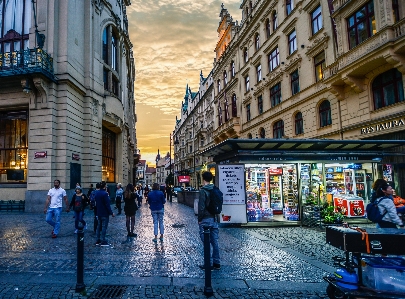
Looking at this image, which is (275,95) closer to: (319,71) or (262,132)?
(262,132)

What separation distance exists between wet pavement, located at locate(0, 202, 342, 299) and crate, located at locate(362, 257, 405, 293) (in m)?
0.87

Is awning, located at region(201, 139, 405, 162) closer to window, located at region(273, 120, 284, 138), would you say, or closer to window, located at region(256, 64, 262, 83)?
window, located at region(273, 120, 284, 138)

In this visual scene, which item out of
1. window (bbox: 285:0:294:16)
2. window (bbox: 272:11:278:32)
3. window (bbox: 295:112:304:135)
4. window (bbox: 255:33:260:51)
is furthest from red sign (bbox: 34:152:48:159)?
window (bbox: 255:33:260:51)

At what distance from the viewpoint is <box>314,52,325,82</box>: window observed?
19.8 meters

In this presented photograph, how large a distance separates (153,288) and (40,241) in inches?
220

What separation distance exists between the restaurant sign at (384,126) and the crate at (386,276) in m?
12.0

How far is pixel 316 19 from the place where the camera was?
2052 cm

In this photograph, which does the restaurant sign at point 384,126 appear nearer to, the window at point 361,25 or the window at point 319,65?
the window at point 361,25

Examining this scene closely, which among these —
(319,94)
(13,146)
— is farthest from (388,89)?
(13,146)

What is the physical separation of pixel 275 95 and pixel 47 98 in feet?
61.3

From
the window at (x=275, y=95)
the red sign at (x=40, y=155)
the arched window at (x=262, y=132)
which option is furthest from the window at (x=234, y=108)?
the red sign at (x=40, y=155)

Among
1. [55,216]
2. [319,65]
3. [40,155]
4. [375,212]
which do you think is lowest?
[55,216]

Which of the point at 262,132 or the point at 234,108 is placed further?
the point at 234,108

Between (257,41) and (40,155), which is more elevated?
(257,41)
